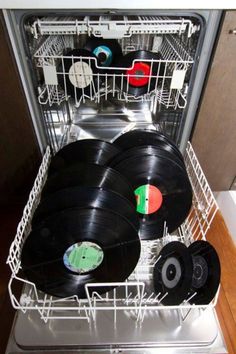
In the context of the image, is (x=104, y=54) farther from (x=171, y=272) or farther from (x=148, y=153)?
(x=171, y=272)

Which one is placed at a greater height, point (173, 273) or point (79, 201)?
point (79, 201)

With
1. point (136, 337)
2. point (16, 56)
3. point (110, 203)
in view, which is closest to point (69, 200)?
point (110, 203)

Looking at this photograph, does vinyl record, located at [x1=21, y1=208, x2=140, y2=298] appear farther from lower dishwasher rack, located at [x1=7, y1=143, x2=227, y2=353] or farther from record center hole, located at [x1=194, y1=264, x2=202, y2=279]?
record center hole, located at [x1=194, y1=264, x2=202, y2=279]

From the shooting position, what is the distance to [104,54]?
1013mm

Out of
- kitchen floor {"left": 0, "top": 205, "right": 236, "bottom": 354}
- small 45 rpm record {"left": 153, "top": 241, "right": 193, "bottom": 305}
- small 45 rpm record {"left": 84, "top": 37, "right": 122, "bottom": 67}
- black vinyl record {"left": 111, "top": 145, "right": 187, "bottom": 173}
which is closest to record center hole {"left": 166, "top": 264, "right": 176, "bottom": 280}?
small 45 rpm record {"left": 153, "top": 241, "right": 193, "bottom": 305}

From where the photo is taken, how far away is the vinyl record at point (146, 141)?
0.88 metres

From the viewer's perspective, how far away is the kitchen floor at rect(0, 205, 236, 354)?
38.9 inches

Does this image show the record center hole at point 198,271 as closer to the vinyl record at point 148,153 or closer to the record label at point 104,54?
the vinyl record at point 148,153

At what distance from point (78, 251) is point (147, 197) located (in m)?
0.27

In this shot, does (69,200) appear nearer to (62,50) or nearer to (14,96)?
(14,96)

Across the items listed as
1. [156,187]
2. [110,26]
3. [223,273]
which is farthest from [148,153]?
[223,273]

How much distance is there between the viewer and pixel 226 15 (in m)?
0.74

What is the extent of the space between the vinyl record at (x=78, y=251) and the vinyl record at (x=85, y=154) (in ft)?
0.84

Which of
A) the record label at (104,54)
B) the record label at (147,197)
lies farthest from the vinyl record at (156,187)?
the record label at (104,54)
